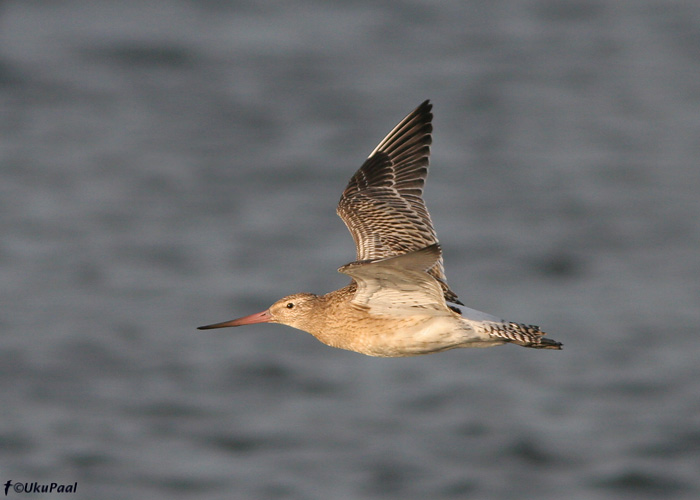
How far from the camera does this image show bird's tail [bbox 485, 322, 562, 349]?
8.70 m

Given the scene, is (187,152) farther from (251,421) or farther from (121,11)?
(251,421)

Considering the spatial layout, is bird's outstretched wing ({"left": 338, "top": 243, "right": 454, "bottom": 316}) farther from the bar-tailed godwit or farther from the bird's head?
the bird's head

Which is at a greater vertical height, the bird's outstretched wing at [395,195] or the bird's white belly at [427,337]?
the bird's outstretched wing at [395,195]

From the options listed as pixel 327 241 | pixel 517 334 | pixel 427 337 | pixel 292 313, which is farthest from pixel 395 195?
pixel 327 241

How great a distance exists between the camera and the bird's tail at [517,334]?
8703mm

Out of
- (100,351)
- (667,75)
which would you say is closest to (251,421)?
(100,351)

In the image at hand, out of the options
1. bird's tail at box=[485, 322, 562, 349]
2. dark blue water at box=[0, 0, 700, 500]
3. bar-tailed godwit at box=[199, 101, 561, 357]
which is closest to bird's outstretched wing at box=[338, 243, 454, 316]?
bar-tailed godwit at box=[199, 101, 561, 357]

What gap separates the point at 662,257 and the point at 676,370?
8.00 feet

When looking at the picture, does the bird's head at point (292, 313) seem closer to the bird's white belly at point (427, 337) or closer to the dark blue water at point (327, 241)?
the bird's white belly at point (427, 337)

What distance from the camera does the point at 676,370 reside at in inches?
896

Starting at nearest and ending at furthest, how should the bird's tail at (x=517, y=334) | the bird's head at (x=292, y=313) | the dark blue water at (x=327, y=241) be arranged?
the bird's tail at (x=517, y=334) → the bird's head at (x=292, y=313) → the dark blue water at (x=327, y=241)

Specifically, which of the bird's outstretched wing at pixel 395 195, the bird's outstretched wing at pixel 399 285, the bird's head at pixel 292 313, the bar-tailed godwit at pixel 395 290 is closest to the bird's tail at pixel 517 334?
the bar-tailed godwit at pixel 395 290

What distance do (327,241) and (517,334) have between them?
14508mm

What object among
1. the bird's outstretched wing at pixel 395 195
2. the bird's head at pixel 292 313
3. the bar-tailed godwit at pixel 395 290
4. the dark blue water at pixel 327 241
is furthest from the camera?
the dark blue water at pixel 327 241
